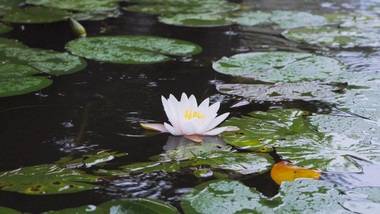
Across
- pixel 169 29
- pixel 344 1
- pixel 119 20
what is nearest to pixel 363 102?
pixel 169 29

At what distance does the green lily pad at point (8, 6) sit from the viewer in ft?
12.3

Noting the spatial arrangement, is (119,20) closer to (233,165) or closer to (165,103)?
(165,103)

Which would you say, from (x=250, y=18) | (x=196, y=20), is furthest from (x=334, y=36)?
(x=196, y=20)

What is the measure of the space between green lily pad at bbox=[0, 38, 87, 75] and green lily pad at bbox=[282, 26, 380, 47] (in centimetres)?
135

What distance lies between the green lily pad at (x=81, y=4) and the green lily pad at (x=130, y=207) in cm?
296

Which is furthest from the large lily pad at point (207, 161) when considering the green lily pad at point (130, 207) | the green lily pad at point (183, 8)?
the green lily pad at point (183, 8)

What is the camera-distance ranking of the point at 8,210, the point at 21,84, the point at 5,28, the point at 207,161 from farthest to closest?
the point at 5,28
the point at 21,84
the point at 207,161
the point at 8,210

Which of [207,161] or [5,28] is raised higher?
[5,28]

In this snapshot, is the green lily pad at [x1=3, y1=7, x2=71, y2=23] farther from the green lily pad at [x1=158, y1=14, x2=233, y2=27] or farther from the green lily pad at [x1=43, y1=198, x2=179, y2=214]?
the green lily pad at [x1=43, y1=198, x2=179, y2=214]

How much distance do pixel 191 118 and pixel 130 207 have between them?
0.48 meters

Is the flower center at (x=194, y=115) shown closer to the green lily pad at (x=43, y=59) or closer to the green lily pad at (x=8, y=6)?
the green lily pad at (x=43, y=59)

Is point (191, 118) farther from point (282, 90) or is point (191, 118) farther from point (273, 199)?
point (282, 90)

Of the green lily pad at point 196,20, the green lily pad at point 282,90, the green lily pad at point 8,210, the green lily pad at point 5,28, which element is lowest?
the green lily pad at point 282,90

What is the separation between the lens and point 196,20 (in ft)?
11.6
